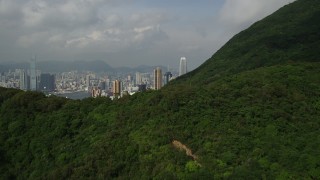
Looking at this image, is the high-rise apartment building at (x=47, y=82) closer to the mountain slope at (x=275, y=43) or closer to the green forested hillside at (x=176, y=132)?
the mountain slope at (x=275, y=43)

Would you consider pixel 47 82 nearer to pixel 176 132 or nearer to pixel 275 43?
pixel 275 43

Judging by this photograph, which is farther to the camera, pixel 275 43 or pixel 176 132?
pixel 275 43

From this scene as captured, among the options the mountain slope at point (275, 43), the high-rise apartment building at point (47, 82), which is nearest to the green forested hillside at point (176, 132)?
the mountain slope at point (275, 43)

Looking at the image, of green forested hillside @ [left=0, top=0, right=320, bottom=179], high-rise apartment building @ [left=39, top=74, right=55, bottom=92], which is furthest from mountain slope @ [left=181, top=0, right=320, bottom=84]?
high-rise apartment building @ [left=39, top=74, right=55, bottom=92]

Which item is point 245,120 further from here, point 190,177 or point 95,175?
point 95,175

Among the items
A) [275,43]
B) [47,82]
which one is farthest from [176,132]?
[47,82]

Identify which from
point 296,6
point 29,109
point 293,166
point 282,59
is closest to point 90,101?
point 29,109
